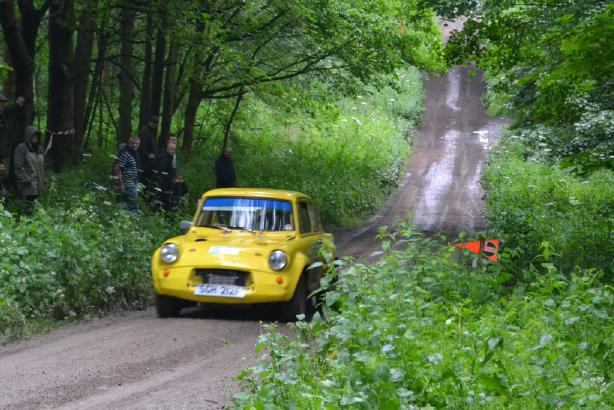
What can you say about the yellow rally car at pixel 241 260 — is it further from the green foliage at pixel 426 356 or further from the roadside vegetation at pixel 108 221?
the green foliage at pixel 426 356

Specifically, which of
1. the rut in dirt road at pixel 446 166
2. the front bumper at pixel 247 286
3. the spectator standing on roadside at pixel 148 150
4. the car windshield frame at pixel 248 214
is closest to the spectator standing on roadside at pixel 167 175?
the spectator standing on roadside at pixel 148 150

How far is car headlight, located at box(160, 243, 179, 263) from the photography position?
12578 millimetres

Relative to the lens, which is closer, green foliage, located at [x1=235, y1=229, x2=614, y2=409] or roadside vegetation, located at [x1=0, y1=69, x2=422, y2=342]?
green foliage, located at [x1=235, y1=229, x2=614, y2=409]

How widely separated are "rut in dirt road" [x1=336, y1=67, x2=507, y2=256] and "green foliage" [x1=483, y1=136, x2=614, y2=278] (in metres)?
1.06

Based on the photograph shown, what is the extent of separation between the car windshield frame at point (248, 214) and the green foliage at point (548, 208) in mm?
3840

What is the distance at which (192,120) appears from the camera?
95.9 feet

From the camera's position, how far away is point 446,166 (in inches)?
1674

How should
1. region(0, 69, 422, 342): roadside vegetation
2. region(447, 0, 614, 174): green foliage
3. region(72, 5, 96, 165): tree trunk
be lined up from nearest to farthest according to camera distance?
1. region(0, 69, 422, 342): roadside vegetation
2. region(447, 0, 614, 174): green foliage
3. region(72, 5, 96, 165): tree trunk

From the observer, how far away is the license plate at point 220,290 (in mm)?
12227

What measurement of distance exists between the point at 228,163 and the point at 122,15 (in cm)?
416

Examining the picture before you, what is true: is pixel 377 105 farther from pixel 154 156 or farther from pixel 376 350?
pixel 376 350

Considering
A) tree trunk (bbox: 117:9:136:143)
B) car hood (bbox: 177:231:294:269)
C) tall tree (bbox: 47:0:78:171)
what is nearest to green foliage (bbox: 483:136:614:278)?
car hood (bbox: 177:231:294:269)

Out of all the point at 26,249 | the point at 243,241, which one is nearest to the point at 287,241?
the point at 243,241

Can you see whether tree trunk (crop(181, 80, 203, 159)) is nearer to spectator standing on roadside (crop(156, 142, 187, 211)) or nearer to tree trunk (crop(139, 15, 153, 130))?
tree trunk (crop(139, 15, 153, 130))
